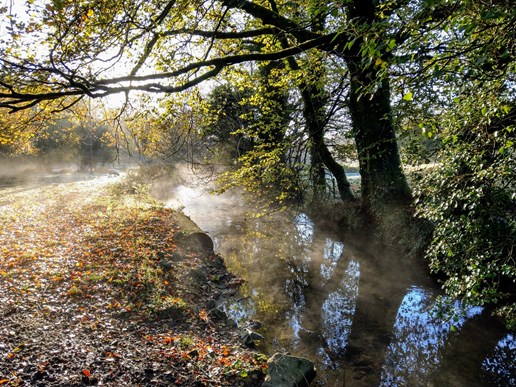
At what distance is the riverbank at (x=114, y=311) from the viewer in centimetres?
443

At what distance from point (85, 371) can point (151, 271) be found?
3.92 metres

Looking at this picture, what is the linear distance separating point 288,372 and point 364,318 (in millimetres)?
3129

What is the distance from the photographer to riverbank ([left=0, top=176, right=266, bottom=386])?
4.43 meters

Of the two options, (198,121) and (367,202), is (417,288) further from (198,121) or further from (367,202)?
(198,121)

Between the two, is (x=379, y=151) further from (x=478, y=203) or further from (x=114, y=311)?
(x=114, y=311)

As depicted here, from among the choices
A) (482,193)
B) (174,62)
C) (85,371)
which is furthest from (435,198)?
(174,62)

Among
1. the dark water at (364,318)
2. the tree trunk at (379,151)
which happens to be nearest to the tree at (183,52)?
the tree trunk at (379,151)

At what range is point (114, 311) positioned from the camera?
6.18 m

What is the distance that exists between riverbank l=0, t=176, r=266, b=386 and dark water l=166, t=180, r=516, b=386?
1083 mm

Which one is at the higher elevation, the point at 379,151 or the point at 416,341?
the point at 379,151

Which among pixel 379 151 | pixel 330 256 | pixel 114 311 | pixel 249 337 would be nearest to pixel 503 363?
pixel 249 337

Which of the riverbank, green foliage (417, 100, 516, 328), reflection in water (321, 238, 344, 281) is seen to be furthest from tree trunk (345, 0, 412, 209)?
the riverbank

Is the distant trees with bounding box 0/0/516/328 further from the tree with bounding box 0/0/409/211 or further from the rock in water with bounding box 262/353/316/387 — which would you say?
the rock in water with bounding box 262/353/316/387

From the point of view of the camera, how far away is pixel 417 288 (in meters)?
8.69
